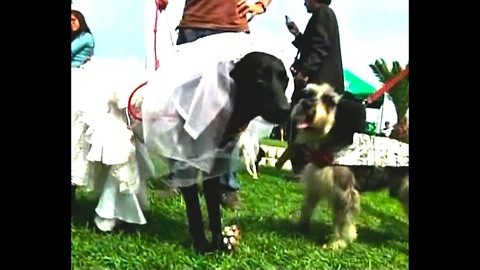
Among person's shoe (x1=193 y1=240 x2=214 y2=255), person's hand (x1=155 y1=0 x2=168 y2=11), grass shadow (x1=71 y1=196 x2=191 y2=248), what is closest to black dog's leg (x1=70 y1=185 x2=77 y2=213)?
grass shadow (x1=71 y1=196 x2=191 y2=248)

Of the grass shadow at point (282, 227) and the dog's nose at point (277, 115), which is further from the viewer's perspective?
the grass shadow at point (282, 227)

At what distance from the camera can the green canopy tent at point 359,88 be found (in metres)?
3.85

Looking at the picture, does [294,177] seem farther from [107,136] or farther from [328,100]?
[107,136]

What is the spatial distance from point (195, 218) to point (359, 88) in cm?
83

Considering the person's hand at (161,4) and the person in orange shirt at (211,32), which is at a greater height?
the person's hand at (161,4)

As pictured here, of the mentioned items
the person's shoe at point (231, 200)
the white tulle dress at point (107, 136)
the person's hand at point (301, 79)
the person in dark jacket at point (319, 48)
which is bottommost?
the person's shoe at point (231, 200)

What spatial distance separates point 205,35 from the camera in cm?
381

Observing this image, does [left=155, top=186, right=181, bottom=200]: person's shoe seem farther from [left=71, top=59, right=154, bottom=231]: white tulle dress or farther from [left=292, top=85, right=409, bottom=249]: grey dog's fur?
[left=292, top=85, right=409, bottom=249]: grey dog's fur

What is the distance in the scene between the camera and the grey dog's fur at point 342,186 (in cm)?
384

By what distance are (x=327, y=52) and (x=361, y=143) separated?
383 millimetres

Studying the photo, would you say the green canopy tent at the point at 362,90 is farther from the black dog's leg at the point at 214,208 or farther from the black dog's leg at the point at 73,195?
the black dog's leg at the point at 73,195

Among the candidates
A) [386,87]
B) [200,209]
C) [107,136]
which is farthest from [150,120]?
[386,87]

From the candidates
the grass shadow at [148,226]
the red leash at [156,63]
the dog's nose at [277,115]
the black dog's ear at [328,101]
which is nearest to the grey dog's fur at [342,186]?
the black dog's ear at [328,101]

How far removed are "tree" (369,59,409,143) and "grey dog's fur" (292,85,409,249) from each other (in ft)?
0.57
